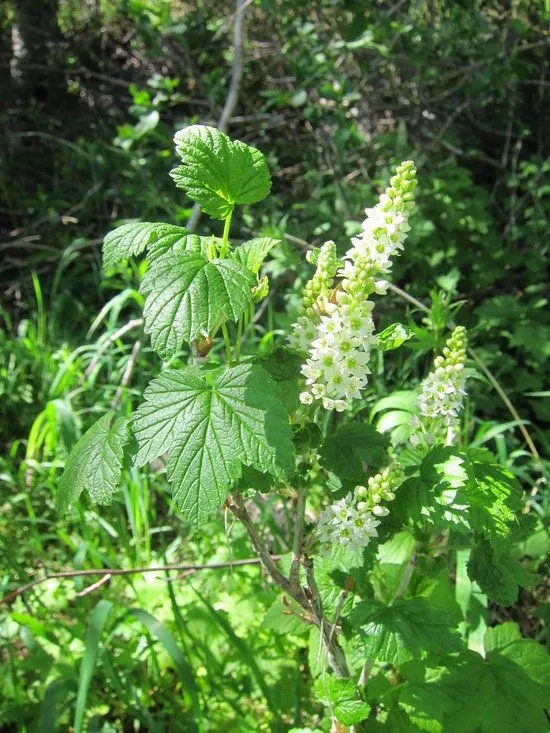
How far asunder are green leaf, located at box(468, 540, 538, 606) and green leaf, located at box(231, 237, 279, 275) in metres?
0.63

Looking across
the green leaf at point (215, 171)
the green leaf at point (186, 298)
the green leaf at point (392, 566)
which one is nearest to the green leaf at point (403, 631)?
the green leaf at point (392, 566)

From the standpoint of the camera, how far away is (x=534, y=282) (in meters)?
3.44

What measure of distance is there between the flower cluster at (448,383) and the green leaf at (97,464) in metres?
0.53

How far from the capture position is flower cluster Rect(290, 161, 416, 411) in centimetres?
91

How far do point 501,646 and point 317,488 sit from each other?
939 millimetres

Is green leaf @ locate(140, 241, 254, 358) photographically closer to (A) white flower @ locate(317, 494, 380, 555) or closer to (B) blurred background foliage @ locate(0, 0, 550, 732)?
(A) white flower @ locate(317, 494, 380, 555)

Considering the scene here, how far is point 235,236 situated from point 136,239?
120 inches

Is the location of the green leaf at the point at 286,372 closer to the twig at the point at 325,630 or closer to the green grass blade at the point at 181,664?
the twig at the point at 325,630

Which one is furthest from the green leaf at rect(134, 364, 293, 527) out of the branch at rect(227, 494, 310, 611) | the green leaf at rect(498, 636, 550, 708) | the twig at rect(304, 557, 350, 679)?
the green leaf at rect(498, 636, 550, 708)

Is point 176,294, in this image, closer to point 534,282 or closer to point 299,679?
point 299,679

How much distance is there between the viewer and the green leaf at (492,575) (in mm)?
1129

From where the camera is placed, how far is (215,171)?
944 millimetres

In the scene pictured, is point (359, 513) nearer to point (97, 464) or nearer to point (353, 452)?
point (353, 452)

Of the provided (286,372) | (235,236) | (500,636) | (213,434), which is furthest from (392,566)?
(235,236)
